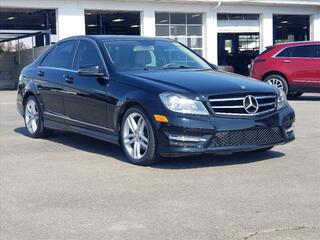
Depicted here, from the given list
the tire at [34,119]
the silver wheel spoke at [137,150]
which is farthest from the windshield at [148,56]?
the tire at [34,119]

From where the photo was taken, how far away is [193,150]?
6.83 m

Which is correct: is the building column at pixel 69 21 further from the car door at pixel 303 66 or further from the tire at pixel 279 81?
the car door at pixel 303 66

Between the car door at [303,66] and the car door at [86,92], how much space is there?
9324mm

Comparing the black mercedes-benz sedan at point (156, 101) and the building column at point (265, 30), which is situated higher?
the building column at point (265, 30)

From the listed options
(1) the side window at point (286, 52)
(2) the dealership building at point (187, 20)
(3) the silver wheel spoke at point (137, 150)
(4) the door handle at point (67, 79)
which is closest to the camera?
(3) the silver wheel spoke at point (137, 150)

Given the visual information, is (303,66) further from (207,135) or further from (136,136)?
(207,135)

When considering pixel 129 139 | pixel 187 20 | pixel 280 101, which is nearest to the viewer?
pixel 129 139

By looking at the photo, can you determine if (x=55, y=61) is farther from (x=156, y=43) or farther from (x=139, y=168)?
(x=139, y=168)

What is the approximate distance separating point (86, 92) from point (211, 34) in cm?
2294

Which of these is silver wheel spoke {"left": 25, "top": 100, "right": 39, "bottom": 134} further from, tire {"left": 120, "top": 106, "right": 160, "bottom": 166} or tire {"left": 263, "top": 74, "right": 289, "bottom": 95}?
tire {"left": 263, "top": 74, "right": 289, "bottom": 95}

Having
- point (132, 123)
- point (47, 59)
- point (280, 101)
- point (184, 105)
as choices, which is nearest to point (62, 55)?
point (47, 59)

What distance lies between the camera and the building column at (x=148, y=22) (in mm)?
28859

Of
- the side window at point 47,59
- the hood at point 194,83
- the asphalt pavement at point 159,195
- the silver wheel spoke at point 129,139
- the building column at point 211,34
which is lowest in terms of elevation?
the asphalt pavement at point 159,195

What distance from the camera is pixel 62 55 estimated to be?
9094 millimetres
